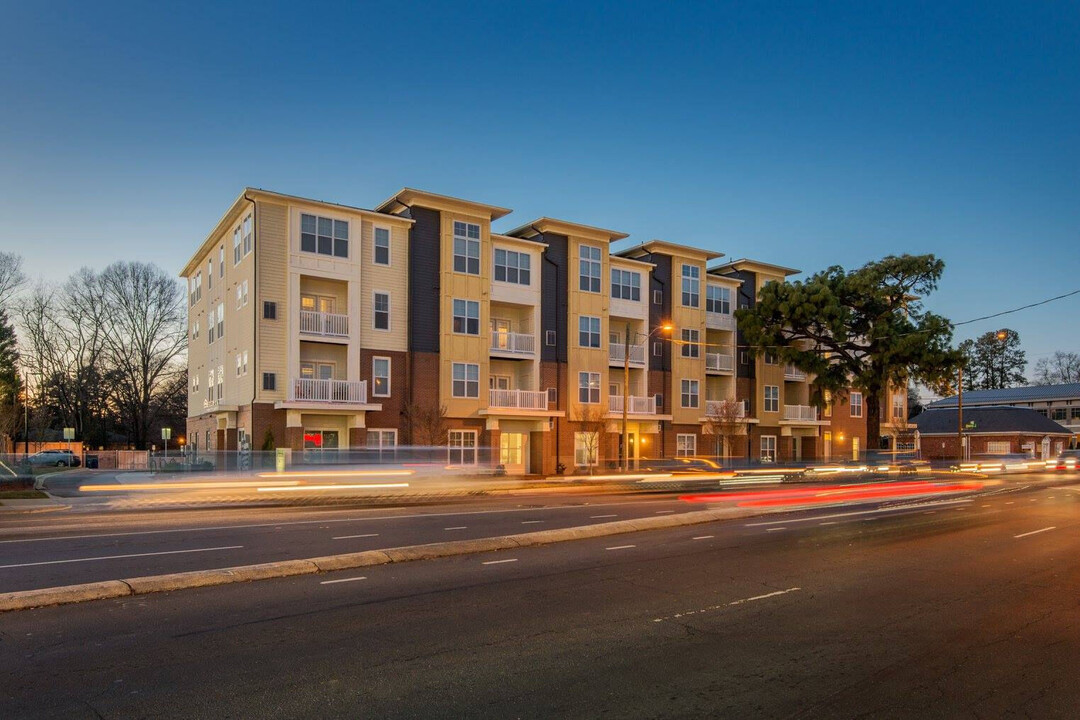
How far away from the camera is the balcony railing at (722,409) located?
168ft

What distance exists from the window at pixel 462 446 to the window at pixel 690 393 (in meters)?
16.1

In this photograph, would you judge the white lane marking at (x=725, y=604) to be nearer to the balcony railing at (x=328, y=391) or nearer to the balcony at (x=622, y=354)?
the balcony railing at (x=328, y=391)

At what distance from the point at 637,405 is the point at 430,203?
17241 millimetres

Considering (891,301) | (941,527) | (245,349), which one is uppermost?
(891,301)

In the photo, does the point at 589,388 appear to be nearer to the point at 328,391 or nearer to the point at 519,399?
the point at 519,399

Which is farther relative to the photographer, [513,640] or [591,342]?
[591,342]

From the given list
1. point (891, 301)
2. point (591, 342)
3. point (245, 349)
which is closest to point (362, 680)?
point (245, 349)

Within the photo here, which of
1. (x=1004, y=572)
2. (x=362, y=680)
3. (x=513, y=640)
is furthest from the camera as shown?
(x=1004, y=572)

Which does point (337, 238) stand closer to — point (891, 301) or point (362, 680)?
point (362, 680)

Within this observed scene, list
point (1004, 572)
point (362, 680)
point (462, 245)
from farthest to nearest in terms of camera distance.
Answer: point (462, 245) → point (1004, 572) → point (362, 680)

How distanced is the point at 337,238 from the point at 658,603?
31124 mm

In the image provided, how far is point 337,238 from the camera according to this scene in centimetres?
3794

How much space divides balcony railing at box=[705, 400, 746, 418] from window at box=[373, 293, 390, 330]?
73.9 ft

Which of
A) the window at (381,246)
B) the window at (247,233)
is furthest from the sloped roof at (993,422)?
the window at (247,233)
